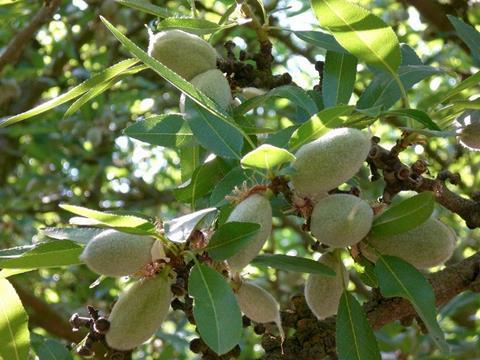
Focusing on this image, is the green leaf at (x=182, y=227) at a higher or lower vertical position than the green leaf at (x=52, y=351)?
higher

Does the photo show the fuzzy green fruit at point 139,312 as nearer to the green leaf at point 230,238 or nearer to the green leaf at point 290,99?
the green leaf at point 230,238

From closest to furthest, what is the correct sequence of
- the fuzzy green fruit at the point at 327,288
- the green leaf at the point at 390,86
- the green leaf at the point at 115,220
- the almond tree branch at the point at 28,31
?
1. the green leaf at the point at 115,220
2. the fuzzy green fruit at the point at 327,288
3. the green leaf at the point at 390,86
4. the almond tree branch at the point at 28,31

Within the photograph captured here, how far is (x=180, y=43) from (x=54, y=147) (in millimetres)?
2208

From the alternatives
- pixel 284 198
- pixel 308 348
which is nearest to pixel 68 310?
pixel 308 348

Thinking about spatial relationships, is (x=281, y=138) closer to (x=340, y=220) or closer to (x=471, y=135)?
(x=340, y=220)

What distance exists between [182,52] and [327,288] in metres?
0.40

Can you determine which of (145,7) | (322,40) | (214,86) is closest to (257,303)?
(214,86)

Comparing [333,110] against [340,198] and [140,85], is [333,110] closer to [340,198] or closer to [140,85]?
[340,198]

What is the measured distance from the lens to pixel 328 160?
35.1 inches

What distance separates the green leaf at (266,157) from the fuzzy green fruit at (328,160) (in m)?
0.02

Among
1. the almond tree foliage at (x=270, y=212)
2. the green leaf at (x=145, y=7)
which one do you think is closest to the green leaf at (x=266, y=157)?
the almond tree foliage at (x=270, y=212)

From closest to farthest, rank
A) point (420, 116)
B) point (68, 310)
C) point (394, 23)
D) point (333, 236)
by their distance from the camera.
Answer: point (333, 236) < point (420, 116) < point (68, 310) < point (394, 23)

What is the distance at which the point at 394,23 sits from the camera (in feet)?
10.3

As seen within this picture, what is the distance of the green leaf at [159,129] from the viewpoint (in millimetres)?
1112
